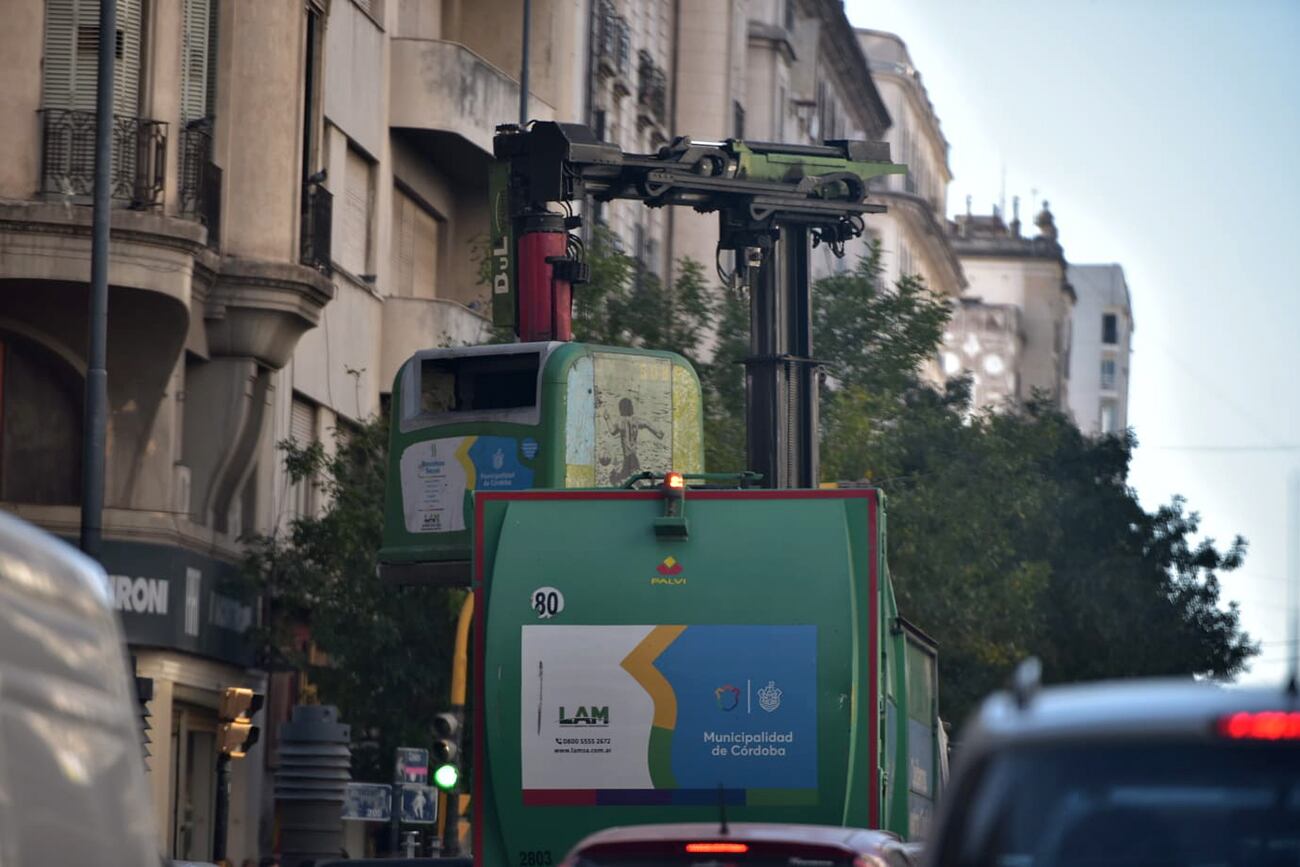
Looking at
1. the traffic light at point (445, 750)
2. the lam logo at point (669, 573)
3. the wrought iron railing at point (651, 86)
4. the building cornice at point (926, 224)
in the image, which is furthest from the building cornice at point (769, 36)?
the lam logo at point (669, 573)

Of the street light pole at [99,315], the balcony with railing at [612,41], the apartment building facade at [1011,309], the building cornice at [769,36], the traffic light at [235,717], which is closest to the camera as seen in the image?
the street light pole at [99,315]

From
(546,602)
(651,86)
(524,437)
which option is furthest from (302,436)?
(546,602)

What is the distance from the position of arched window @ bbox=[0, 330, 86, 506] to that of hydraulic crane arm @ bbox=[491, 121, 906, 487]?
986 centimetres

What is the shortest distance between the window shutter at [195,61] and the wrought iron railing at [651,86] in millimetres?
21095

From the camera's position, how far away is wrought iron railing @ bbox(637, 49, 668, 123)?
49844 millimetres

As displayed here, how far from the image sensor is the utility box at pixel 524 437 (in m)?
16.0

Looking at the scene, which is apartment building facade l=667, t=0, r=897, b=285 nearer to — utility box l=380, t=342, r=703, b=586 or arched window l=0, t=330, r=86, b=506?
arched window l=0, t=330, r=86, b=506

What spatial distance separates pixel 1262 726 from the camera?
5438 mm

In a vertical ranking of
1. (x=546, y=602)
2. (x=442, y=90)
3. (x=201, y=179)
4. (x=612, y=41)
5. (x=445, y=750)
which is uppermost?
(x=612, y=41)

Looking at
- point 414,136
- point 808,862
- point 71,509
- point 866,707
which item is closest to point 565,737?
point 866,707

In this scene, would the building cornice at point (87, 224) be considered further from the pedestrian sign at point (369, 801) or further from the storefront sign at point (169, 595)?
the pedestrian sign at point (369, 801)

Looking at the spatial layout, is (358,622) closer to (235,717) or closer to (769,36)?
(235,717)

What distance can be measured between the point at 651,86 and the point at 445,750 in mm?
27904

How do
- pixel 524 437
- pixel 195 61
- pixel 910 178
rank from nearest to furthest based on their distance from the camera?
pixel 524 437 → pixel 195 61 → pixel 910 178
